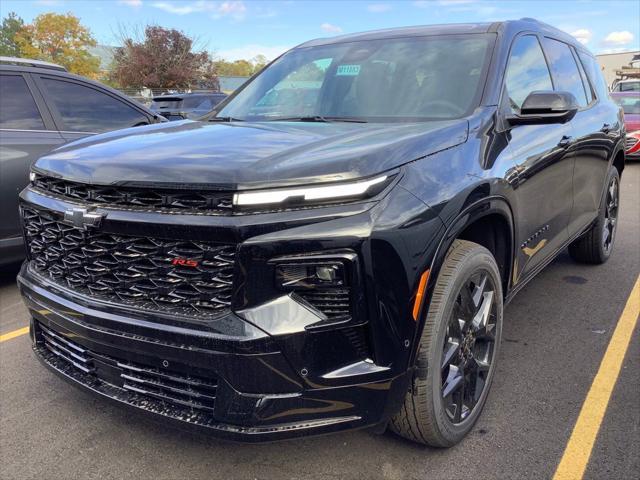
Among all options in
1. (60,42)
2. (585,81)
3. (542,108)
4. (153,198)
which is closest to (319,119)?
(542,108)

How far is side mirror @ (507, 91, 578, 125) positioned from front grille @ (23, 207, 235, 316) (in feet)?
5.93

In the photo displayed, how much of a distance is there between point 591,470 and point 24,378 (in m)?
3.01

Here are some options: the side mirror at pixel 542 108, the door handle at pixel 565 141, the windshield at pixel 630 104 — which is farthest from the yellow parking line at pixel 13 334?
the windshield at pixel 630 104

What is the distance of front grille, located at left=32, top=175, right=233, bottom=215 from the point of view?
2.04 meters

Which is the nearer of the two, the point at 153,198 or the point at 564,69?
the point at 153,198

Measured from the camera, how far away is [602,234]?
16.6 ft

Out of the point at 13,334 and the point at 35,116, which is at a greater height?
the point at 35,116

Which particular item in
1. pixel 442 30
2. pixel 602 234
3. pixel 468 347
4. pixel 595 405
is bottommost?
pixel 595 405

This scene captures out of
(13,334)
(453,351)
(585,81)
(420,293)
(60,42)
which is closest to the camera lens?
(420,293)

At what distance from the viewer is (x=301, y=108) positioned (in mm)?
3404

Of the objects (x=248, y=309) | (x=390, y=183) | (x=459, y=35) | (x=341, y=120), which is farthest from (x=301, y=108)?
(x=248, y=309)

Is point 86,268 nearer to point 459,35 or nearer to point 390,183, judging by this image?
point 390,183

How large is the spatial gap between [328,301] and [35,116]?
4002 millimetres

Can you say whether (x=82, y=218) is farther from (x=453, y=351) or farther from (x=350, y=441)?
(x=453, y=351)
